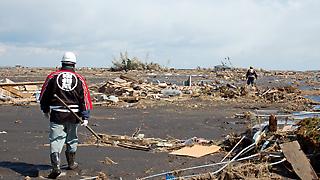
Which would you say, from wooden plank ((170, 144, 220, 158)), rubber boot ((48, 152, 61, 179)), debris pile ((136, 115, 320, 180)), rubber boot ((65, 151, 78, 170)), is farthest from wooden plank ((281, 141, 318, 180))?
rubber boot ((48, 152, 61, 179))

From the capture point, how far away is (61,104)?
724 cm

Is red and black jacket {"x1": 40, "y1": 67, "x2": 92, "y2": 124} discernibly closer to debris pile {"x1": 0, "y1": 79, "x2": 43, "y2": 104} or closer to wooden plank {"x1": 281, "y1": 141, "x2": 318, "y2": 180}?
wooden plank {"x1": 281, "y1": 141, "x2": 318, "y2": 180}

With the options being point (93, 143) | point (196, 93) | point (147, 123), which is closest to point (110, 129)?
point (147, 123)

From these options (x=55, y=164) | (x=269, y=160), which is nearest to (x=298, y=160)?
(x=269, y=160)

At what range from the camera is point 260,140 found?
8766mm

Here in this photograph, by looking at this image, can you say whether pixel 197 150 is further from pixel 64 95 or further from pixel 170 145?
pixel 64 95

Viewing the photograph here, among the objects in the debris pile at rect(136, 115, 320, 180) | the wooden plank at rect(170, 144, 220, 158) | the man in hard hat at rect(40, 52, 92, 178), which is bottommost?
the wooden plank at rect(170, 144, 220, 158)

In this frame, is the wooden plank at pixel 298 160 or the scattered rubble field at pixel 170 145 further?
the scattered rubble field at pixel 170 145

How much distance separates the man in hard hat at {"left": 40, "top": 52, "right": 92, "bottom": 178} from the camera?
721 centimetres

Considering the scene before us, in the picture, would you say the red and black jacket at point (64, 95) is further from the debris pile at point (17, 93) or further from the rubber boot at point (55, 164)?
the debris pile at point (17, 93)

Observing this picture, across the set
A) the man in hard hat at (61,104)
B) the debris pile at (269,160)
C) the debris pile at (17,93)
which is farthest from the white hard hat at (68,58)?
the debris pile at (17,93)

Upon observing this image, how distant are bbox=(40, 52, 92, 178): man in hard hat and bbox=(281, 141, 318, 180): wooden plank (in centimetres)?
349

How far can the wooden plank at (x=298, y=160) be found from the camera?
279 inches

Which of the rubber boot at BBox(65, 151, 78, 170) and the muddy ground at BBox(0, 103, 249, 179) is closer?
the rubber boot at BBox(65, 151, 78, 170)
